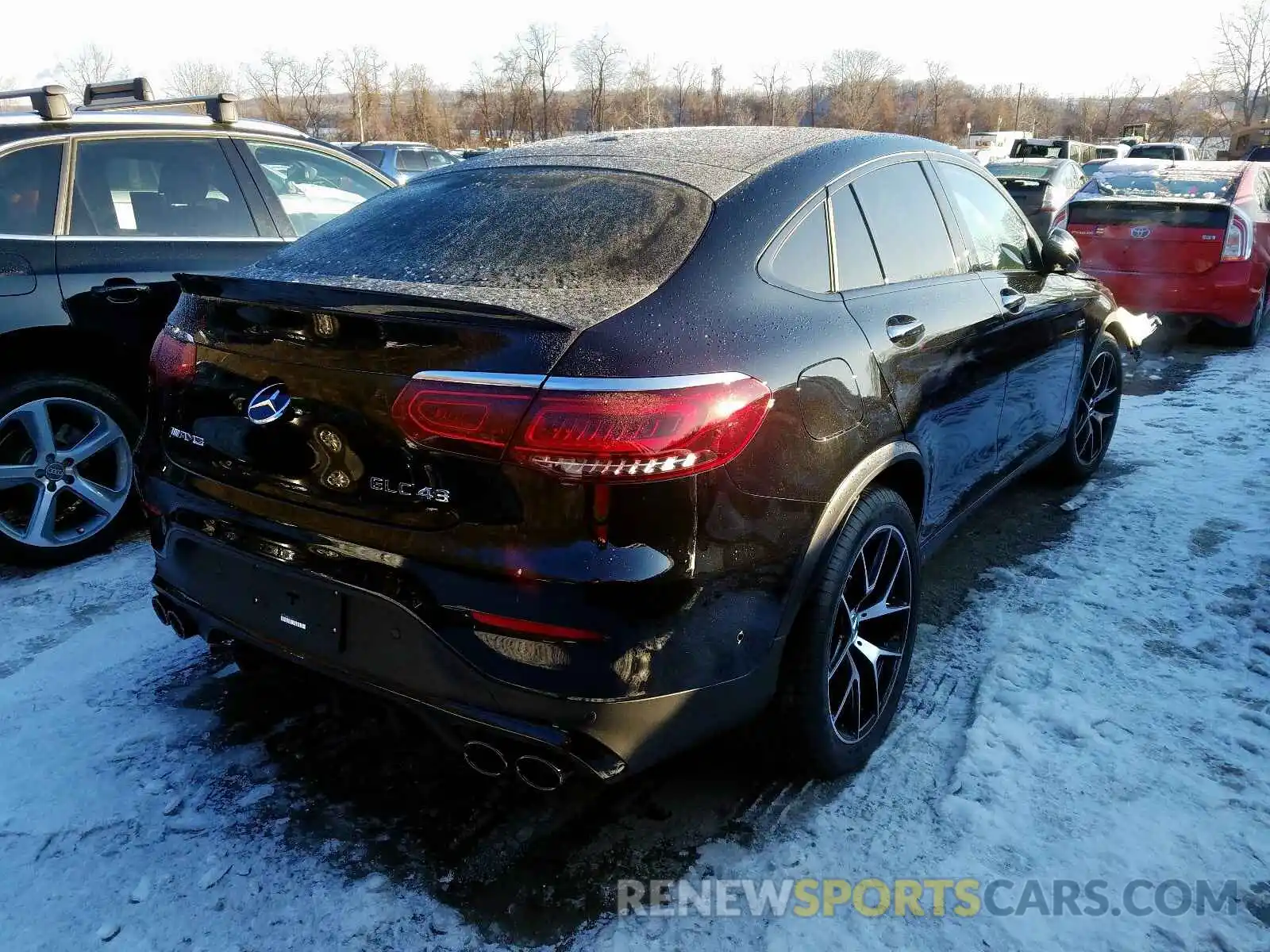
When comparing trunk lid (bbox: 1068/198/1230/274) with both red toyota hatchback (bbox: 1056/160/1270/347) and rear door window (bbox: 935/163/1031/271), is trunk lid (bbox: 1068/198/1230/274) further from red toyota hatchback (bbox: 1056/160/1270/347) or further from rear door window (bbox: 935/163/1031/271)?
rear door window (bbox: 935/163/1031/271)

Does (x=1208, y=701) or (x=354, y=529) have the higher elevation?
(x=354, y=529)

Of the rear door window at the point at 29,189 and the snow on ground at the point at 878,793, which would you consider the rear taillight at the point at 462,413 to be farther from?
the rear door window at the point at 29,189

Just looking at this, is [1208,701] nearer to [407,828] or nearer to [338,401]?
[407,828]

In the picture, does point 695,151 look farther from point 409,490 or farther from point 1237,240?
point 1237,240

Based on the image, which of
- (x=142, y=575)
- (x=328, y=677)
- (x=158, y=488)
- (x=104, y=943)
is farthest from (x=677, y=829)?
(x=142, y=575)

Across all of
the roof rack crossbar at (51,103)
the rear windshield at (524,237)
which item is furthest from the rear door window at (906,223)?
the roof rack crossbar at (51,103)

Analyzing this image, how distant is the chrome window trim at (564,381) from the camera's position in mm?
1825

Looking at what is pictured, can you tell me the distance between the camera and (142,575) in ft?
12.1

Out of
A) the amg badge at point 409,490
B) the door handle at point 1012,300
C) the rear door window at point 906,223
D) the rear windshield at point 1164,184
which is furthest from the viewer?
the rear windshield at point 1164,184

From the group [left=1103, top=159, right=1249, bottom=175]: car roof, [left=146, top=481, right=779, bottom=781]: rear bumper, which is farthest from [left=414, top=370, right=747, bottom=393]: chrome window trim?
[left=1103, top=159, right=1249, bottom=175]: car roof

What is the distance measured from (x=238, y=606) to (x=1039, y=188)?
13.1 m

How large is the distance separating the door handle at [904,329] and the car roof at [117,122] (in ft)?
10.7

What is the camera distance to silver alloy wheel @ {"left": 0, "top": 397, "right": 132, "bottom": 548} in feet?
12.0

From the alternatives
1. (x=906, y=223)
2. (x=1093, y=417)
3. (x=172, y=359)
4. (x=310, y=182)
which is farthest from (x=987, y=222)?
(x=310, y=182)
